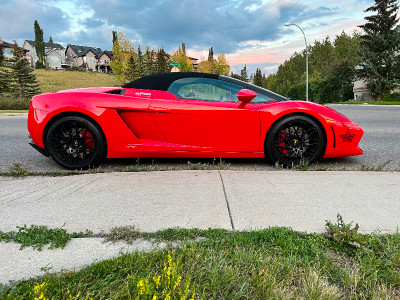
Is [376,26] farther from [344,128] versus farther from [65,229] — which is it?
[65,229]

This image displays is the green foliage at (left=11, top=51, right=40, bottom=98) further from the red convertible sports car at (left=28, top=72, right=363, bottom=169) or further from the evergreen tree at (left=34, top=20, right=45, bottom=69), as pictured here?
the evergreen tree at (left=34, top=20, right=45, bottom=69)

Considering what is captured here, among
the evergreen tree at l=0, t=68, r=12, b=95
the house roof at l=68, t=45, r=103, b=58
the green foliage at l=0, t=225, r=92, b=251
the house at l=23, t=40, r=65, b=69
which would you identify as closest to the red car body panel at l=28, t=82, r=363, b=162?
the green foliage at l=0, t=225, r=92, b=251

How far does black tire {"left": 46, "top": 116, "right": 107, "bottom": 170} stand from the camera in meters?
3.58

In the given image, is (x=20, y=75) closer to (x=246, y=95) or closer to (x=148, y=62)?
(x=148, y=62)

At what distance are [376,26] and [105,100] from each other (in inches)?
1404

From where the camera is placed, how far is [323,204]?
2.48 m

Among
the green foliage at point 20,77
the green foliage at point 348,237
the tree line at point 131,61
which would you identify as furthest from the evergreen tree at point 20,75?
the green foliage at point 348,237

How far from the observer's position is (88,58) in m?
96.9

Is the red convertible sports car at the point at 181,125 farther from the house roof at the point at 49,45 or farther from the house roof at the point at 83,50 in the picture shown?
the house roof at the point at 83,50

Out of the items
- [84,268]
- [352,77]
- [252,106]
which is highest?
[352,77]

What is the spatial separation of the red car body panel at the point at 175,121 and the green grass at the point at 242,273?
1.90 metres

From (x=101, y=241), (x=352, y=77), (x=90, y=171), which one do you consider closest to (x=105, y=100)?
(x=90, y=171)

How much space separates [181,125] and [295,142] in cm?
151

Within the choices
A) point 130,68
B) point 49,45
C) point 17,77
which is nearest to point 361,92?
point 130,68
